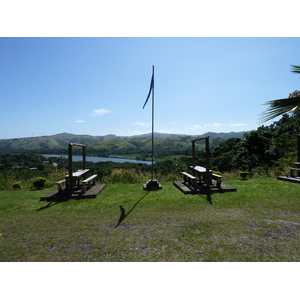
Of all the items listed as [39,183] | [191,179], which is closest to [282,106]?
[191,179]

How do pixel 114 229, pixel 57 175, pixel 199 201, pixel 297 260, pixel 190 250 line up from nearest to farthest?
1. pixel 297 260
2. pixel 190 250
3. pixel 114 229
4. pixel 199 201
5. pixel 57 175

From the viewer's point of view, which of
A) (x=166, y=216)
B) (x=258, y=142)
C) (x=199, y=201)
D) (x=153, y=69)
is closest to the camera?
(x=166, y=216)

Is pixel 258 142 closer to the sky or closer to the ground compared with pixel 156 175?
closer to the sky

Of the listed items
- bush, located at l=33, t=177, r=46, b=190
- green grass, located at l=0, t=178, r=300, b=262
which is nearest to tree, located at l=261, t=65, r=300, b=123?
green grass, located at l=0, t=178, r=300, b=262

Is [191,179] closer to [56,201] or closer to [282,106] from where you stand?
[56,201]

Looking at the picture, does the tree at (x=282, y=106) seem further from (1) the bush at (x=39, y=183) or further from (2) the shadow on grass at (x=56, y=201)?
(1) the bush at (x=39, y=183)

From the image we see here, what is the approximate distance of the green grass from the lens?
108 inches

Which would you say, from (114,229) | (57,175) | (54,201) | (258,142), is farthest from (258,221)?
(258,142)

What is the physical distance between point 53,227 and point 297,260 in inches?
165

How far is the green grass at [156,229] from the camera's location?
2.75 meters

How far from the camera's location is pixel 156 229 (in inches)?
146

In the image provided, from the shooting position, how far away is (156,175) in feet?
37.9

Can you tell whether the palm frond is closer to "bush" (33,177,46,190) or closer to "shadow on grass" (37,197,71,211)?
"shadow on grass" (37,197,71,211)

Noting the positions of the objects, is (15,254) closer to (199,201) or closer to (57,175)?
(199,201)
